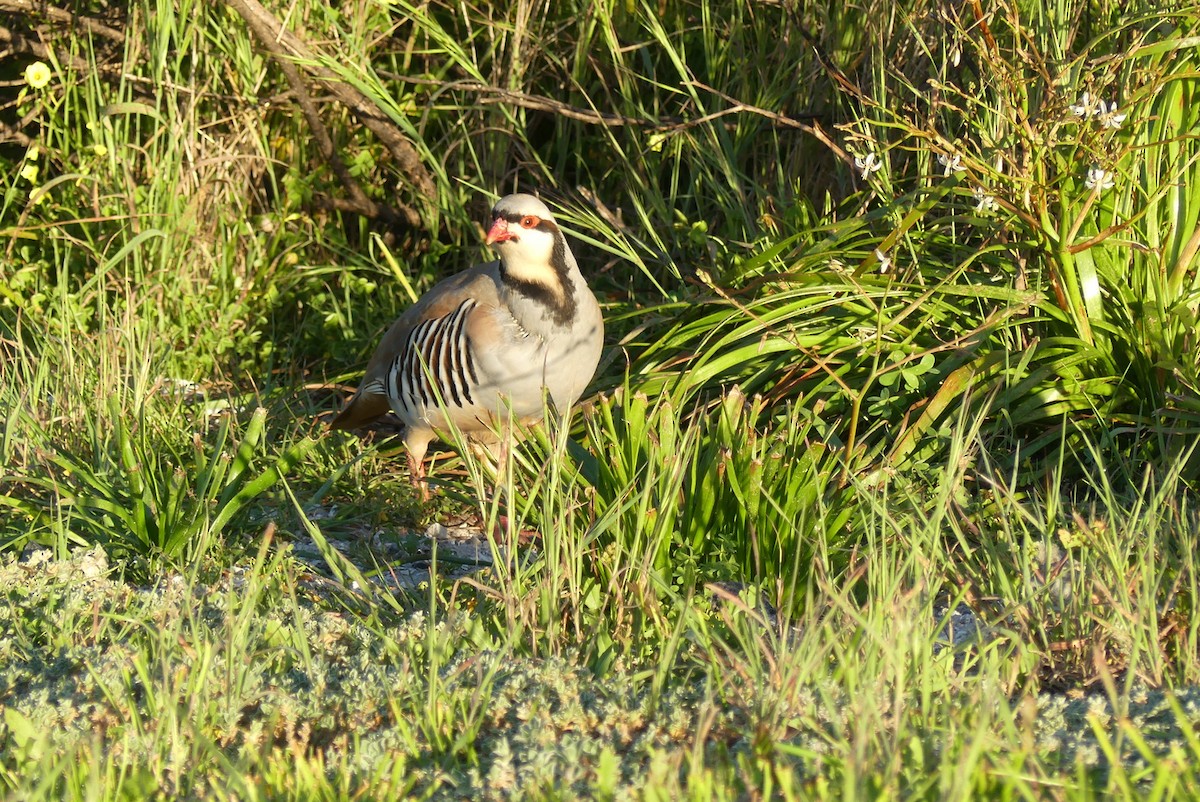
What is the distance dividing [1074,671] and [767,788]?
3.09ft

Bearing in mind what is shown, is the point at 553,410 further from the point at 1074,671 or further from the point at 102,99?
the point at 102,99

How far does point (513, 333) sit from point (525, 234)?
315mm

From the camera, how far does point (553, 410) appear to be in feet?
14.5

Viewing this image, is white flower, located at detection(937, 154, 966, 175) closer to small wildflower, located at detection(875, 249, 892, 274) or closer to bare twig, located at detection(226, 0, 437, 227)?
small wildflower, located at detection(875, 249, 892, 274)

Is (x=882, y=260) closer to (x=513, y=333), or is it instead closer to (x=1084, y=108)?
(x=1084, y=108)

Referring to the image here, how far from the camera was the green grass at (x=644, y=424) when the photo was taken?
233 cm

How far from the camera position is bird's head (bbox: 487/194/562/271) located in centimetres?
437

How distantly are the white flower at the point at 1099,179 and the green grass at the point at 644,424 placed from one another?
43 millimetres

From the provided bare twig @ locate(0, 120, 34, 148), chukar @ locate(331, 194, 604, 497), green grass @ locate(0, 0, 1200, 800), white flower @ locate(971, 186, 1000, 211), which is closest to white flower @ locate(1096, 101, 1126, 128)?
green grass @ locate(0, 0, 1200, 800)

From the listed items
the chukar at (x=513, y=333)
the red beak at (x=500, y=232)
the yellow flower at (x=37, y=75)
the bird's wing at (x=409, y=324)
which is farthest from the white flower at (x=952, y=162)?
the yellow flower at (x=37, y=75)

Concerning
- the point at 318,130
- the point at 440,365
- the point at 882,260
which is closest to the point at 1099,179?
the point at 882,260

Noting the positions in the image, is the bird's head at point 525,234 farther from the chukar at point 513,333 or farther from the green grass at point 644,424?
the green grass at point 644,424

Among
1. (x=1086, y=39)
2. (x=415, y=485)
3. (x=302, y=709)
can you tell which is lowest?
(x=415, y=485)

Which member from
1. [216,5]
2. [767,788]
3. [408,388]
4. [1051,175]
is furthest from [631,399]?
[216,5]
